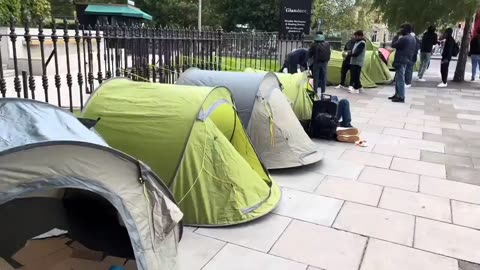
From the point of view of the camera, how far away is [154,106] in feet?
11.6

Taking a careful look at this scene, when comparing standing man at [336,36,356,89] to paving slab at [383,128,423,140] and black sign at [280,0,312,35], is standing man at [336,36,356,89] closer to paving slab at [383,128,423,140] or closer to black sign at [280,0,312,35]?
black sign at [280,0,312,35]

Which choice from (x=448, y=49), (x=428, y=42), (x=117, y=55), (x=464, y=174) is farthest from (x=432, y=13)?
(x=117, y=55)

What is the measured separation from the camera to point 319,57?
9734 mm

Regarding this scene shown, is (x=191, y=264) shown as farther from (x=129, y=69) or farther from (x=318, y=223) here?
(x=129, y=69)

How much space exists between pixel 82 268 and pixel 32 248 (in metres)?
0.47

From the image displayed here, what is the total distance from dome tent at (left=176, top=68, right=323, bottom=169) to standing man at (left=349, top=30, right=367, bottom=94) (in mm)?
6090

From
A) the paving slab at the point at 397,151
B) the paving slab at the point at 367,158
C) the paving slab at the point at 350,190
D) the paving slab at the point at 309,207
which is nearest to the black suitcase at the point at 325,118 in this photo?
the paving slab at the point at 367,158

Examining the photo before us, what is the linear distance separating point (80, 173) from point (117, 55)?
3.61m

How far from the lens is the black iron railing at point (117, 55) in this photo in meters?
4.10

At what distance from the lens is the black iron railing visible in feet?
13.5

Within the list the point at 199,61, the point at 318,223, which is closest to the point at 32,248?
the point at 318,223

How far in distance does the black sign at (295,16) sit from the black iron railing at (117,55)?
2915mm

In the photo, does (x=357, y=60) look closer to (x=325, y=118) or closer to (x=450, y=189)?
(x=325, y=118)

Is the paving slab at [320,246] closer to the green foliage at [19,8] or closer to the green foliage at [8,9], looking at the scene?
the green foliage at [19,8]
